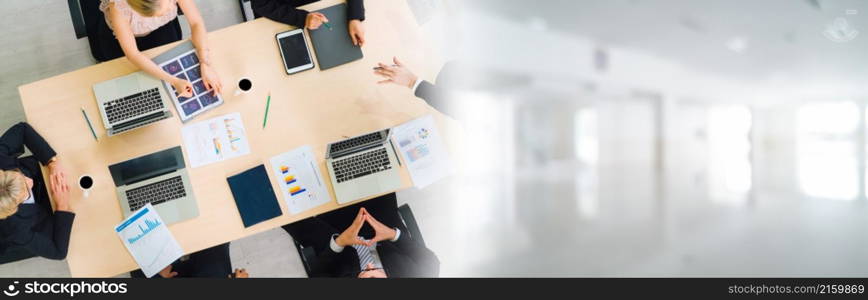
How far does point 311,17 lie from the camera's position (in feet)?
4.38

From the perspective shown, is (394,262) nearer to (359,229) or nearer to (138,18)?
(359,229)

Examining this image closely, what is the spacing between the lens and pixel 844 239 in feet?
5.76

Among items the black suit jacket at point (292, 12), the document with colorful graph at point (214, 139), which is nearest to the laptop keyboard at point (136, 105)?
the document with colorful graph at point (214, 139)

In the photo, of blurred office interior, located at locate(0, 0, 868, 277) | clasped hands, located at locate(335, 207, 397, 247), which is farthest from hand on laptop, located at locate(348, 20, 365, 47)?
clasped hands, located at locate(335, 207, 397, 247)

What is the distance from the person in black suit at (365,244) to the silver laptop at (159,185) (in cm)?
40

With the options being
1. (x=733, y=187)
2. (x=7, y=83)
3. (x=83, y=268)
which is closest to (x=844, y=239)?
(x=733, y=187)

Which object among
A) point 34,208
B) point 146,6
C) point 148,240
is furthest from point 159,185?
point 146,6

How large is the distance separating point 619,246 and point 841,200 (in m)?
1.14

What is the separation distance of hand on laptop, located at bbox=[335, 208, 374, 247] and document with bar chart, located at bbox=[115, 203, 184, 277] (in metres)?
0.54

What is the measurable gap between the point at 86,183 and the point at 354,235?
93 centimetres

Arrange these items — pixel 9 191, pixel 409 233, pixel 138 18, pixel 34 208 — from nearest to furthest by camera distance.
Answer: pixel 9 191 < pixel 34 208 < pixel 138 18 < pixel 409 233

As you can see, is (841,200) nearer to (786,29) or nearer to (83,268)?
(786,29)

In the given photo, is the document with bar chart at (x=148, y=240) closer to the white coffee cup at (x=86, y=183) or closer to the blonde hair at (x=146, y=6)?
the white coffee cup at (x=86, y=183)

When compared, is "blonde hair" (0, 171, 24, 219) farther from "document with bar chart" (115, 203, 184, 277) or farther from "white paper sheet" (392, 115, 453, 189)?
"white paper sheet" (392, 115, 453, 189)
